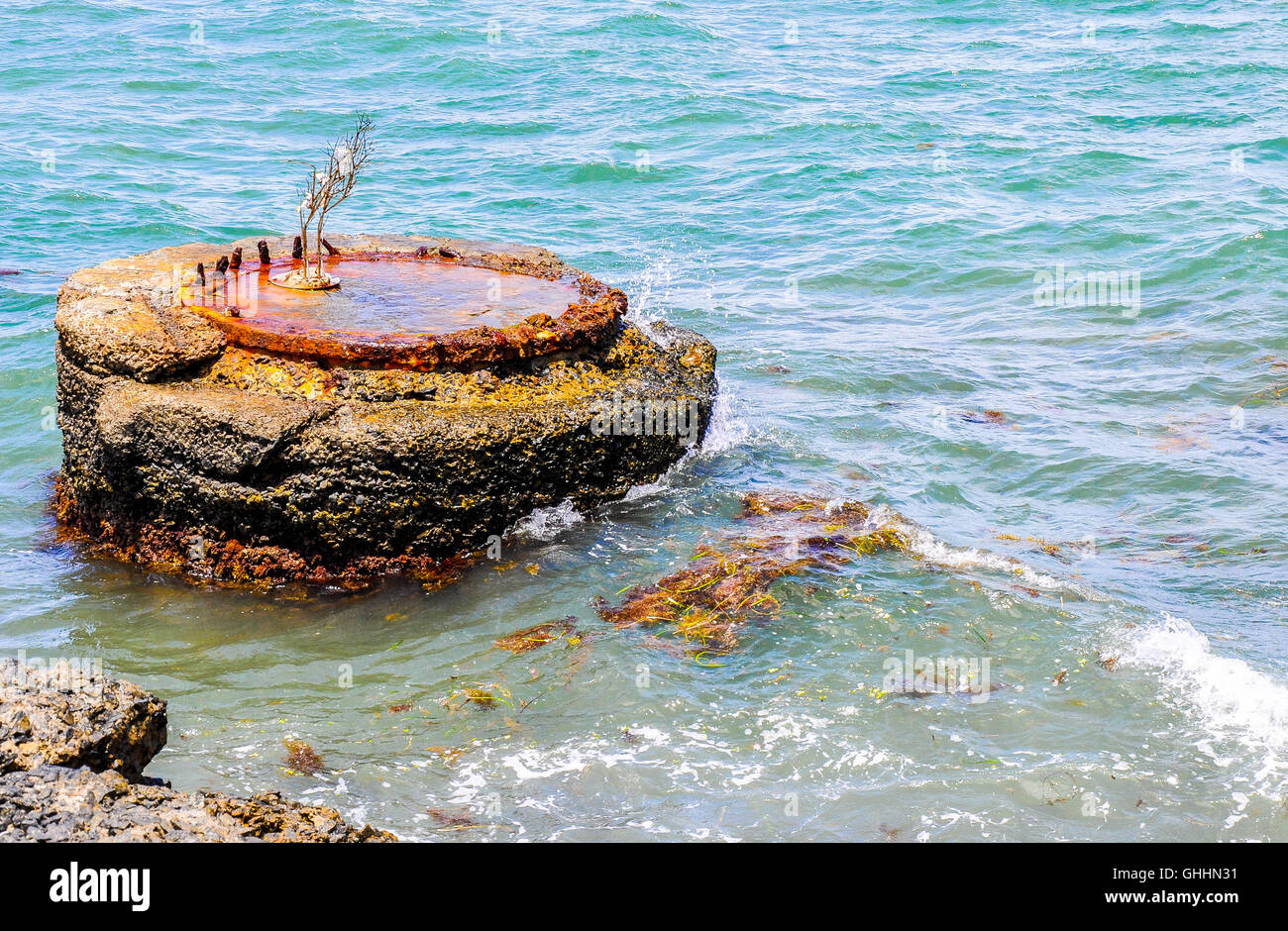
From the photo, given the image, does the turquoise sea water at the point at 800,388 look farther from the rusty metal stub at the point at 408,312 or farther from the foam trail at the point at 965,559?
the rusty metal stub at the point at 408,312

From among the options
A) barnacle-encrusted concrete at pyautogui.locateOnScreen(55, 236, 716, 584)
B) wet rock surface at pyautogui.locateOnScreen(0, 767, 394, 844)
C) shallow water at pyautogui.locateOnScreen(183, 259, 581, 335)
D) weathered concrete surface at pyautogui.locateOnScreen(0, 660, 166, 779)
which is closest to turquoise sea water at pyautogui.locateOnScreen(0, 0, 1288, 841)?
barnacle-encrusted concrete at pyautogui.locateOnScreen(55, 236, 716, 584)

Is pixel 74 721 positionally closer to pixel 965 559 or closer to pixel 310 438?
pixel 310 438

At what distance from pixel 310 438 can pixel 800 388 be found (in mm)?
4719

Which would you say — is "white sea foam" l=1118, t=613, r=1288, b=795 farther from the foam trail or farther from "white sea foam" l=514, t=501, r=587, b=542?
"white sea foam" l=514, t=501, r=587, b=542

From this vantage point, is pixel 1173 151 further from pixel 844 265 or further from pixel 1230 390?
pixel 1230 390

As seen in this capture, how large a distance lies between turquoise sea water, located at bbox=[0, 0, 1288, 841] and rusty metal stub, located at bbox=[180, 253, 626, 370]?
3.72 ft

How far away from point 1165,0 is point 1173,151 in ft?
29.2

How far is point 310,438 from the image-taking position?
5.89 metres

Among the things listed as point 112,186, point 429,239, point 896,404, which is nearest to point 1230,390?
point 896,404

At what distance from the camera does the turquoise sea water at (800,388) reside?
16.0ft

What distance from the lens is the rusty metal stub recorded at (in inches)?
245

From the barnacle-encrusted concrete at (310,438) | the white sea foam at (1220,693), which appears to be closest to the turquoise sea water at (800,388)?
the white sea foam at (1220,693)

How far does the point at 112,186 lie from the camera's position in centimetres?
1443

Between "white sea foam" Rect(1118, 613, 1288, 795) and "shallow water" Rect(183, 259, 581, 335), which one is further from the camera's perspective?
"shallow water" Rect(183, 259, 581, 335)
